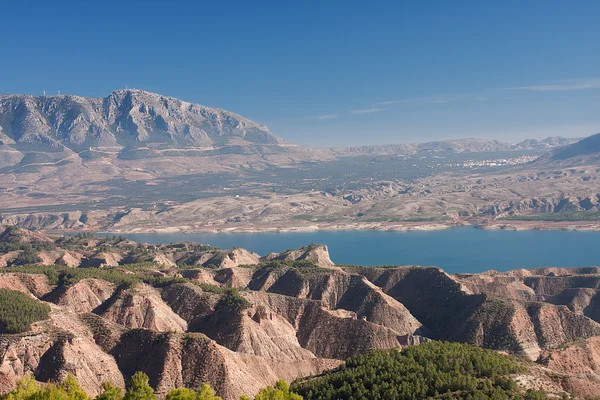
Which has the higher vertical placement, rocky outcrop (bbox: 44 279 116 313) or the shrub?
rocky outcrop (bbox: 44 279 116 313)

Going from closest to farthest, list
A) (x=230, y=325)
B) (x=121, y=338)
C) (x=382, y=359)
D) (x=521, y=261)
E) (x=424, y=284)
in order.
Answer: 1. (x=382, y=359)
2. (x=121, y=338)
3. (x=230, y=325)
4. (x=424, y=284)
5. (x=521, y=261)

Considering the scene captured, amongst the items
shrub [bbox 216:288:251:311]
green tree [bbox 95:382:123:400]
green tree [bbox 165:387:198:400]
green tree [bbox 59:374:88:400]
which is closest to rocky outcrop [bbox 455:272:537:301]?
shrub [bbox 216:288:251:311]

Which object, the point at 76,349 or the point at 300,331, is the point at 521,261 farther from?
the point at 76,349

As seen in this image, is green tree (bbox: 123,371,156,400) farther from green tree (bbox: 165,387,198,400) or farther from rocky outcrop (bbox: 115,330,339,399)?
rocky outcrop (bbox: 115,330,339,399)

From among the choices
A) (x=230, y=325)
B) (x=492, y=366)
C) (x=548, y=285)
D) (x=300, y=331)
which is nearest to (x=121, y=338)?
(x=230, y=325)

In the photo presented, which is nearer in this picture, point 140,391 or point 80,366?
point 140,391

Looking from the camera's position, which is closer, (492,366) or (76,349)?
(492,366)

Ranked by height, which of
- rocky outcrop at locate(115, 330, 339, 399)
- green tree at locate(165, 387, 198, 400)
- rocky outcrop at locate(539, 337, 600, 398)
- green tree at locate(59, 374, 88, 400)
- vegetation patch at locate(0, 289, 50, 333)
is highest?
vegetation patch at locate(0, 289, 50, 333)

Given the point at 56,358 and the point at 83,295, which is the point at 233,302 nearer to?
the point at 83,295

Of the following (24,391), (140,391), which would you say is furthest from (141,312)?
(24,391)
